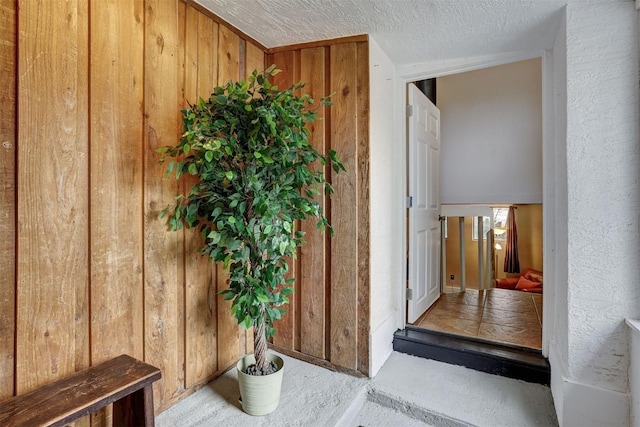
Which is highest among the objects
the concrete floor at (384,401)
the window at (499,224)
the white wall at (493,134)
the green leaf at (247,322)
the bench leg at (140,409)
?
the white wall at (493,134)

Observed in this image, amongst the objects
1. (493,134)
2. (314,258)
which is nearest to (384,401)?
(314,258)

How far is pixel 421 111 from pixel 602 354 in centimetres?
199

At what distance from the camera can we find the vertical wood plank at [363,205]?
1906mm

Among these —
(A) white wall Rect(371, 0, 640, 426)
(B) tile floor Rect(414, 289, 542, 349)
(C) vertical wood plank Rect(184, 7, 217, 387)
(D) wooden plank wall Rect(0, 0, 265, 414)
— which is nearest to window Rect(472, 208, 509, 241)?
(B) tile floor Rect(414, 289, 542, 349)

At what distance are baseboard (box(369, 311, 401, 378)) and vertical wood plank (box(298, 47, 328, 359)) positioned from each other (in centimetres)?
31

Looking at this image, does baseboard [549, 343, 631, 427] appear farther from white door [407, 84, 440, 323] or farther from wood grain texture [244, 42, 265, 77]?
wood grain texture [244, 42, 265, 77]

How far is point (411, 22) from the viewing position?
1748 millimetres

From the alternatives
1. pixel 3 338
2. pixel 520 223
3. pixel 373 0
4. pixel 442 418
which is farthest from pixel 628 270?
pixel 520 223

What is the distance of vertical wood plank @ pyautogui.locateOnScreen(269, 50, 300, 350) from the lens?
6.84 feet

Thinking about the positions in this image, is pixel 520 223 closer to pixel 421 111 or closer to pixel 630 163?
pixel 421 111

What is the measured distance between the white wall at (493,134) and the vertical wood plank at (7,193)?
3.86m

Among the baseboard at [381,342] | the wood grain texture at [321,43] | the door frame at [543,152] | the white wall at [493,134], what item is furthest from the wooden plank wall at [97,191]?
the white wall at [493,134]

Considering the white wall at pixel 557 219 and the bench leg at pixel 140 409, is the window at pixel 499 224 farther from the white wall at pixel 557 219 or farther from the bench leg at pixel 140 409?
the bench leg at pixel 140 409

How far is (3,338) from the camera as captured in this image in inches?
40.6
